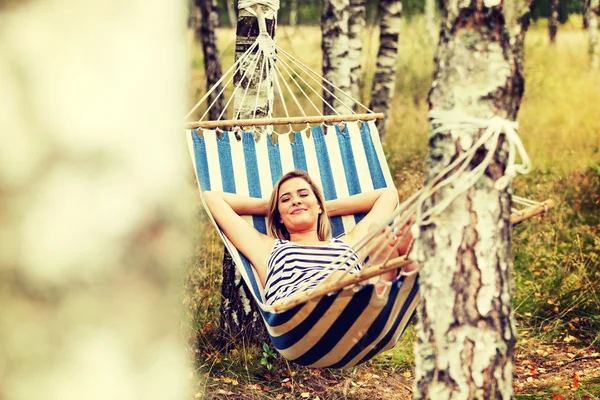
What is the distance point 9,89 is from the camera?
0.35m

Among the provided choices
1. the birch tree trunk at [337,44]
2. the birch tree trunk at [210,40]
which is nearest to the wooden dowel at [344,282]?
the birch tree trunk at [337,44]

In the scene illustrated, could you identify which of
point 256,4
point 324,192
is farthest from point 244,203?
point 256,4

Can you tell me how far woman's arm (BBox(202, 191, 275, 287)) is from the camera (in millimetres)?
2518

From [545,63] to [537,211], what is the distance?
644 centimetres

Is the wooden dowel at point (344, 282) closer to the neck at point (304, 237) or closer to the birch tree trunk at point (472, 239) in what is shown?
the birch tree trunk at point (472, 239)

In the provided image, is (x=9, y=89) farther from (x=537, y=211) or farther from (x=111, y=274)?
(x=537, y=211)

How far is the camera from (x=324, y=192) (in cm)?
288

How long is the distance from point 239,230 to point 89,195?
7.15 feet

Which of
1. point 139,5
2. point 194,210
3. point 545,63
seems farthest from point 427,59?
point 139,5

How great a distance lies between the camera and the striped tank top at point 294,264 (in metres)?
2.41

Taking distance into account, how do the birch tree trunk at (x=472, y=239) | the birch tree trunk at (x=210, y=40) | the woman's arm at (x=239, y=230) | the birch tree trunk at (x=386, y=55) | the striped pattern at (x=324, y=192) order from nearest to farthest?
the birch tree trunk at (x=472, y=239) → the striped pattern at (x=324, y=192) → the woman's arm at (x=239, y=230) → the birch tree trunk at (x=386, y=55) → the birch tree trunk at (x=210, y=40)

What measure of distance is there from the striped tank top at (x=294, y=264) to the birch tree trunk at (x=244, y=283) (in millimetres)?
335

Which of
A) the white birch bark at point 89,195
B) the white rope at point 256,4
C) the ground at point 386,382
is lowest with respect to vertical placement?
the ground at point 386,382

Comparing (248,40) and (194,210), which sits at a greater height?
(248,40)
